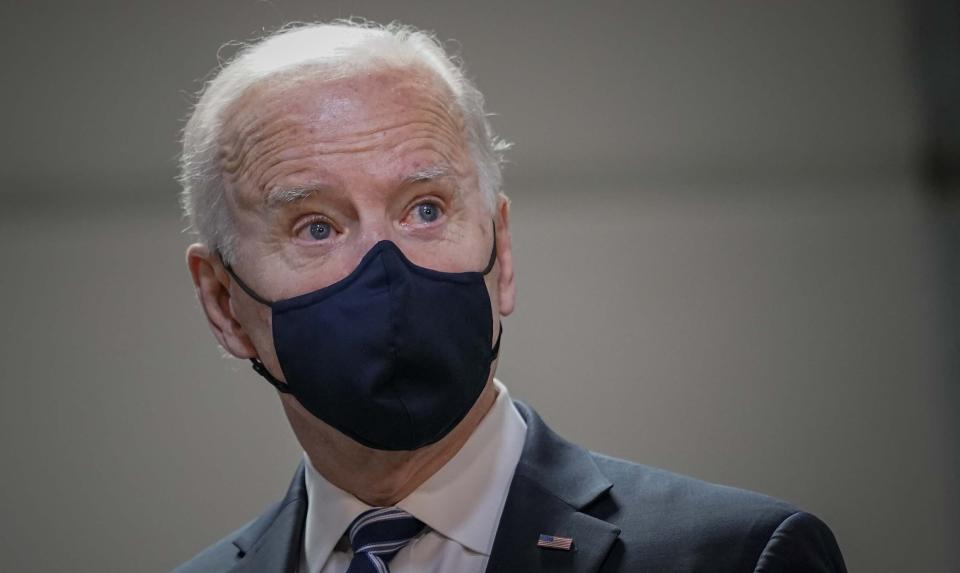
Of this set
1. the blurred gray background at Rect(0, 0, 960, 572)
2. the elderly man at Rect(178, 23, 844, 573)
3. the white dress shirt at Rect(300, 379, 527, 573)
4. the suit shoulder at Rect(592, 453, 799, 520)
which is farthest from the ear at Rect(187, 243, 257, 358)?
the blurred gray background at Rect(0, 0, 960, 572)

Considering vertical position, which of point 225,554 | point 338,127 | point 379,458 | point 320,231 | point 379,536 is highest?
point 338,127

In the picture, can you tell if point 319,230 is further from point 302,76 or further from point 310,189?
point 302,76

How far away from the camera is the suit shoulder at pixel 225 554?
2.33 meters

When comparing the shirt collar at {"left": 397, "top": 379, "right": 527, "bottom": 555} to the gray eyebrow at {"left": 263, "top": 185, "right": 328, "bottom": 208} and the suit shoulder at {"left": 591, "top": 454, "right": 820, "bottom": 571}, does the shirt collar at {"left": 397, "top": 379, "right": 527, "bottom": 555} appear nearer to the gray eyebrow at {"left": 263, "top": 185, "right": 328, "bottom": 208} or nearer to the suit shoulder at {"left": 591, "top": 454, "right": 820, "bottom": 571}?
the suit shoulder at {"left": 591, "top": 454, "right": 820, "bottom": 571}

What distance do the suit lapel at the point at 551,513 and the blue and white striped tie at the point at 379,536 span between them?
0.55ft

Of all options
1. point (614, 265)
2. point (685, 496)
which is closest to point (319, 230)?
point (685, 496)

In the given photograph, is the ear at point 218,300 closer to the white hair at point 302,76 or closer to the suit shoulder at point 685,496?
the white hair at point 302,76

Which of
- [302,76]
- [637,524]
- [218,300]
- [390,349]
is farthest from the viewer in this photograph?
[218,300]

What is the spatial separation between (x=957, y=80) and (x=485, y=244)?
1.61 meters

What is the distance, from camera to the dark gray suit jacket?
182 cm

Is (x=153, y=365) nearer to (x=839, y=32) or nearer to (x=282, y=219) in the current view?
(x=282, y=219)

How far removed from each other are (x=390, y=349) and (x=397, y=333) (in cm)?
3

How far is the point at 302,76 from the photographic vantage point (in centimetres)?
202

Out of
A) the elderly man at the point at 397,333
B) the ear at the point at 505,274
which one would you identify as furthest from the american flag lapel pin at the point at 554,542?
the ear at the point at 505,274
